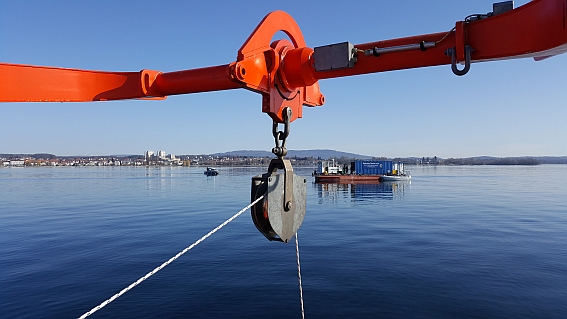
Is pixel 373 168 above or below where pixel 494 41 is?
below

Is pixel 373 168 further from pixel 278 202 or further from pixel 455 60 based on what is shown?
pixel 278 202

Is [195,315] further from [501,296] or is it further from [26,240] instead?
[26,240]

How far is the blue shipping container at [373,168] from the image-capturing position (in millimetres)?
76875

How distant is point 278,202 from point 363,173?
7572 cm

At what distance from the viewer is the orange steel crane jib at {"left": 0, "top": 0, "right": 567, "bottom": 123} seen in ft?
9.64

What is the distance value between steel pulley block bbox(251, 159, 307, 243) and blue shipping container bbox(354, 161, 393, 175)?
7508 cm

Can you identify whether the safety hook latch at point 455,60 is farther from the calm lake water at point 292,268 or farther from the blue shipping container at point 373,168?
the blue shipping container at point 373,168

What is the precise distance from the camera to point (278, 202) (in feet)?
11.0

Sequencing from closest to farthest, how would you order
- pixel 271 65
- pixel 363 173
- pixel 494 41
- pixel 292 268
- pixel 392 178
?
pixel 494 41 → pixel 271 65 → pixel 292 268 → pixel 392 178 → pixel 363 173

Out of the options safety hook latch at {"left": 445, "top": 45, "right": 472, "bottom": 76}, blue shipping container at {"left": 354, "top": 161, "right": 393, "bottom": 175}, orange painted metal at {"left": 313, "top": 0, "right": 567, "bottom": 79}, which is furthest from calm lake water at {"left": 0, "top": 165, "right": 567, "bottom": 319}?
blue shipping container at {"left": 354, "top": 161, "right": 393, "bottom": 175}

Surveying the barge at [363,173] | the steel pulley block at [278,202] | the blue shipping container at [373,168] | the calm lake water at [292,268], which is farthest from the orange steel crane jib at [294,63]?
the blue shipping container at [373,168]

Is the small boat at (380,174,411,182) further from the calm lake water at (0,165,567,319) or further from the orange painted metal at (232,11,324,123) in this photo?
the orange painted metal at (232,11,324,123)

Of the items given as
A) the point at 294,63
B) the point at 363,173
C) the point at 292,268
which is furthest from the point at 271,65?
the point at 363,173

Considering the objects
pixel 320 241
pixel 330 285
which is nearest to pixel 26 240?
pixel 320 241
